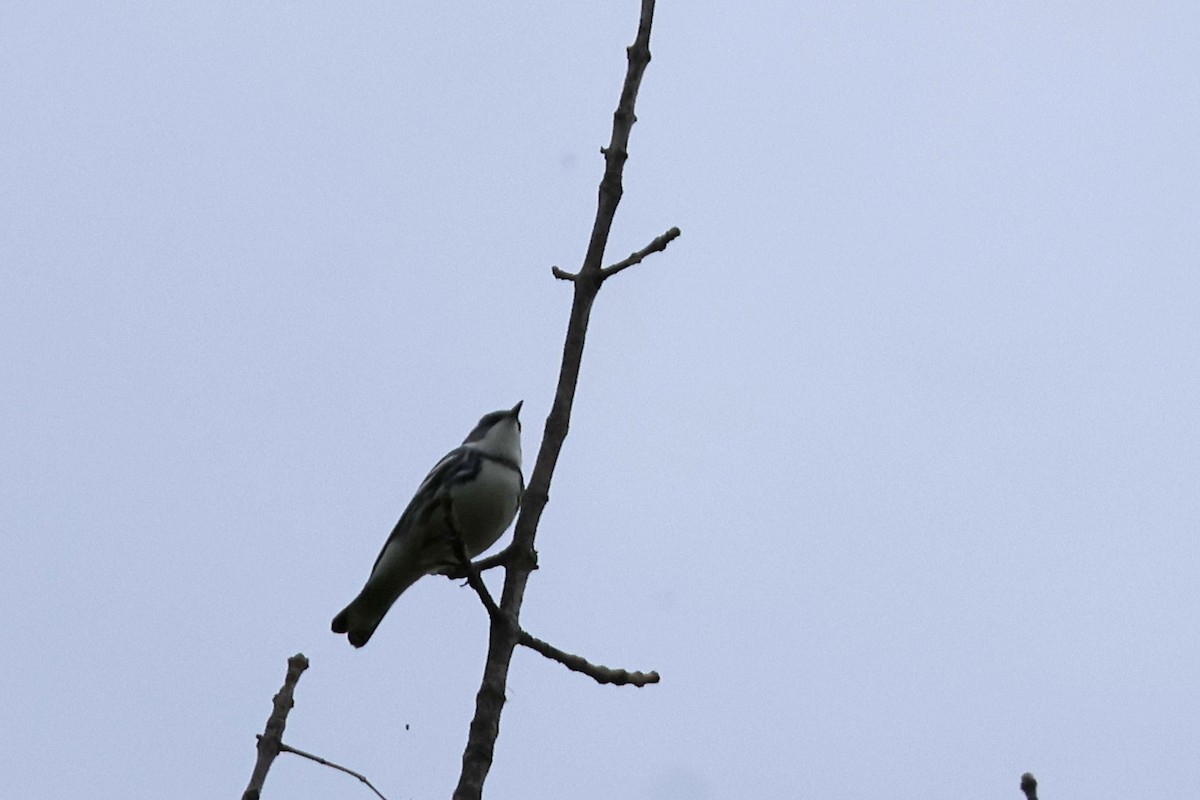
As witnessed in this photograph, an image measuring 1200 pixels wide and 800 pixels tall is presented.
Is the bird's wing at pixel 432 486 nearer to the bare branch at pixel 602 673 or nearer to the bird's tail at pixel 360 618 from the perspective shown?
the bird's tail at pixel 360 618

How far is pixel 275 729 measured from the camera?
4.59 m

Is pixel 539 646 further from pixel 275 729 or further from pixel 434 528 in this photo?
pixel 434 528

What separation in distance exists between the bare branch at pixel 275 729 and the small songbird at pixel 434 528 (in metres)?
1.64

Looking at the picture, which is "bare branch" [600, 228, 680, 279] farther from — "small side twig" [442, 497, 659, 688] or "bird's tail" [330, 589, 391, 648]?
"bird's tail" [330, 589, 391, 648]

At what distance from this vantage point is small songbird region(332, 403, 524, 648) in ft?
21.2

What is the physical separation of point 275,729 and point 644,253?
2006 mm

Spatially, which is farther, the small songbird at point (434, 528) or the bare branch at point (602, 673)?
the small songbird at point (434, 528)

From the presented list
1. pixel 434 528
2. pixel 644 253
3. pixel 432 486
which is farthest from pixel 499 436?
pixel 644 253

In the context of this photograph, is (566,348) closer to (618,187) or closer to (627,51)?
(618,187)

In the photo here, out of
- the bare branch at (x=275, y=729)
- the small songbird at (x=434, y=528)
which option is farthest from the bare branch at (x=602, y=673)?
the small songbird at (x=434, y=528)

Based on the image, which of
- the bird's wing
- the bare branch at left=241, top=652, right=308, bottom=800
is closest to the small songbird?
the bird's wing

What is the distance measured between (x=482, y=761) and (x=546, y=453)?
40.1 inches

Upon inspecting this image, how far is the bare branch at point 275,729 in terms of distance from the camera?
4.39 meters

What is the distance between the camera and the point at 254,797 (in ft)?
13.9
